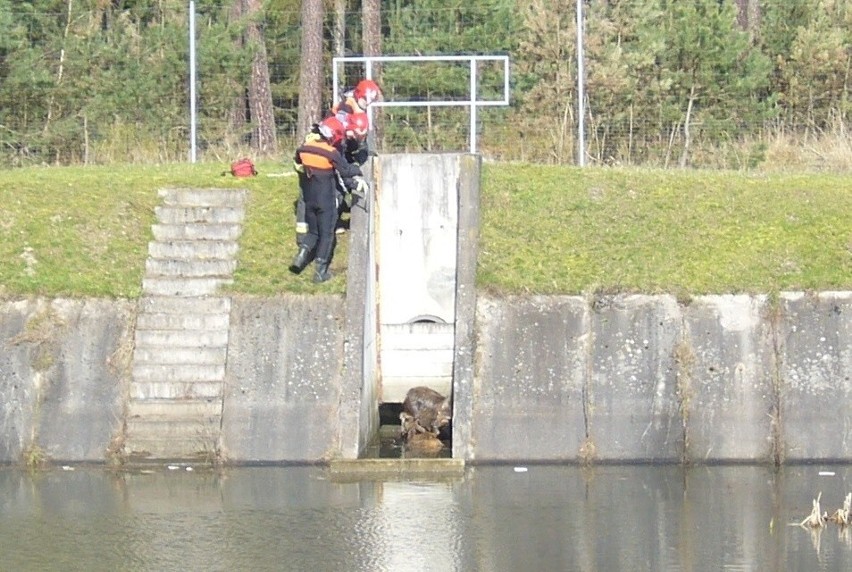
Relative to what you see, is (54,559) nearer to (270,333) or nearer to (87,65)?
(270,333)

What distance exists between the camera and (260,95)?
27125mm

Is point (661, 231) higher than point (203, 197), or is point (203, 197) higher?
point (203, 197)

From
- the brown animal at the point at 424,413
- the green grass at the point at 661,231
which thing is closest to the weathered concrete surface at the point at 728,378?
the green grass at the point at 661,231

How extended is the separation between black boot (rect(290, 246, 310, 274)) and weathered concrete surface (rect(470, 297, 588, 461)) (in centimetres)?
189

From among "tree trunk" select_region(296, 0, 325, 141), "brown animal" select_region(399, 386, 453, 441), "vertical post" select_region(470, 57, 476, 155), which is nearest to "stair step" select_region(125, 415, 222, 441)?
"brown animal" select_region(399, 386, 453, 441)

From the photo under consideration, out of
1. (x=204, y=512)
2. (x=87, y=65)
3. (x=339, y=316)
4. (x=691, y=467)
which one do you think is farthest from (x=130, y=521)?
(x=87, y=65)

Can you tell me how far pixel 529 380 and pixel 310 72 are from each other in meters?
13.2

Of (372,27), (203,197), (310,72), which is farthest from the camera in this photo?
(372,27)

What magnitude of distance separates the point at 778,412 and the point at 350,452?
4.18m

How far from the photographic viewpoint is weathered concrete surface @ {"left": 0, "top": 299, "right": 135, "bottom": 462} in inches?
579

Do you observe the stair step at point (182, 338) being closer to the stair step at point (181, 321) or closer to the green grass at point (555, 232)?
the stair step at point (181, 321)

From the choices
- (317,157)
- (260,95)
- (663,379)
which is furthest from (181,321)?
(260,95)

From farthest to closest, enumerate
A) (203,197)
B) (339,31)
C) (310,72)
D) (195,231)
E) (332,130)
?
(339,31)
(310,72)
(203,197)
(195,231)
(332,130)

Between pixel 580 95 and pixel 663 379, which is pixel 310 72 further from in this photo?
pixel 663 379
